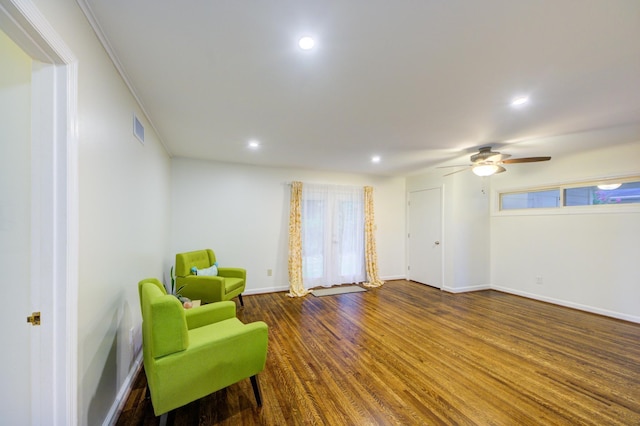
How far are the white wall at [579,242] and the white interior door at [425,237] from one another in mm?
1154

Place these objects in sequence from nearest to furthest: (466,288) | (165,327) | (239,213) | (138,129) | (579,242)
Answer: (165,327)
(138,129)
(579,242)
(239,213)
(466,288)

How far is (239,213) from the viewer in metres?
4.68

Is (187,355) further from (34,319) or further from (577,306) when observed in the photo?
(577,306)

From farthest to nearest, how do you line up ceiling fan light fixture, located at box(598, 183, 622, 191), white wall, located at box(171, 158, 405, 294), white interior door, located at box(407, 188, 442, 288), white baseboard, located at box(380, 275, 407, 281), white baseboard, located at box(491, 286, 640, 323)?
white baseboard, located at box(380, 275, 407, 281) → white interior door, located at box(407, 188, 442, 288) → white wall, located at box(171, 158, 405, 294) → ceiling fan light fixture, located at box(598, 183, 622, 191) → white baseboard, located at box(491, 286, 640, 323)

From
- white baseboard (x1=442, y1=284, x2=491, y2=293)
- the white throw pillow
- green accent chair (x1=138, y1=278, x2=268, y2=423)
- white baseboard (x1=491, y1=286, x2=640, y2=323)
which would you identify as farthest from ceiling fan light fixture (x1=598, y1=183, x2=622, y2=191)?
the white throw pillow

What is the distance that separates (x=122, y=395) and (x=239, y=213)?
10.1 ft

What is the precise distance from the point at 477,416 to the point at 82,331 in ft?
8.32

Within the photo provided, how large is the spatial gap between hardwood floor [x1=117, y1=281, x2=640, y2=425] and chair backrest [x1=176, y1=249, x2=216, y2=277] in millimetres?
974

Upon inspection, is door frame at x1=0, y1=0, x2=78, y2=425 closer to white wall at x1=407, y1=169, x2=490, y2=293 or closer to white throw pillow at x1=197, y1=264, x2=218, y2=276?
white throw pillow at x1=197, y1=264, x2=218, y2=276

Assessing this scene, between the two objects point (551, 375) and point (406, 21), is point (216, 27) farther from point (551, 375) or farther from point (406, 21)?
point (551, 375)

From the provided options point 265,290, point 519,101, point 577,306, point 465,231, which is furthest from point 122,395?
point 577,306

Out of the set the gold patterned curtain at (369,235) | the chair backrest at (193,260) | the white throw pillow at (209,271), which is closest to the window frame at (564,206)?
the gold patterned curtain at (369,235)

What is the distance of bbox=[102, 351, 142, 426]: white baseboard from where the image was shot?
5.52 ft

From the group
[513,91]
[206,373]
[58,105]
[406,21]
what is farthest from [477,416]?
[58,105]
